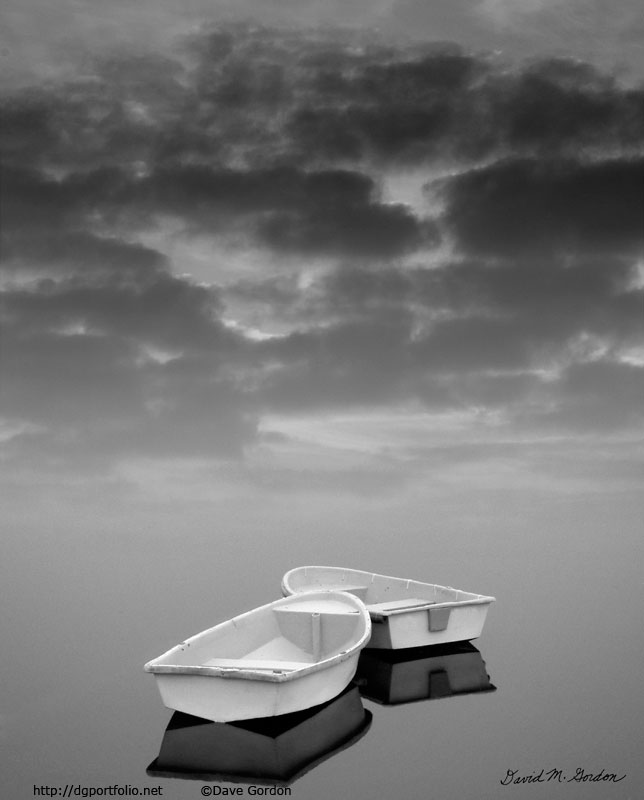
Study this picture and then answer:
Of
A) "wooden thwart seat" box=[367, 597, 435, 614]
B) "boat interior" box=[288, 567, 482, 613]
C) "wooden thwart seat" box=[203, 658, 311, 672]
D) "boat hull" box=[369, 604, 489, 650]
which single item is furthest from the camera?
"boat interior" box=[288, 567, 482, 613]

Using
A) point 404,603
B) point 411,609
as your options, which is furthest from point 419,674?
point 404,603

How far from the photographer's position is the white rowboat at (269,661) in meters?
12.9

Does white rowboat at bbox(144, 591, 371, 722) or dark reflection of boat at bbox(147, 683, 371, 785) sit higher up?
white rowboat at bbox(144, 591, 371, 722)

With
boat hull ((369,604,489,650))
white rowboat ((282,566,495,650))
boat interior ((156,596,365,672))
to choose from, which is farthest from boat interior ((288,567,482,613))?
boat interior ((156,596,365,672))

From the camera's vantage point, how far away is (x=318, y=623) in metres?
17.5

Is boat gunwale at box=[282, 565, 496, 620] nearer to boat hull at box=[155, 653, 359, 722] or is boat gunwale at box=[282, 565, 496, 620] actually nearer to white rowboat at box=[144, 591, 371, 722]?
white rowboat at box=[144, 591, 371, 722]

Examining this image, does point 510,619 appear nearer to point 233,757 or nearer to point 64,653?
point 64,653

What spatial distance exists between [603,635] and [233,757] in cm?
1807

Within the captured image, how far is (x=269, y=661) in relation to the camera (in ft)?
51.6

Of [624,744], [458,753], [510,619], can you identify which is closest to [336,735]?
[458,753]

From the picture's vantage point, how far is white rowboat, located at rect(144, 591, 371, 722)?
1289cm

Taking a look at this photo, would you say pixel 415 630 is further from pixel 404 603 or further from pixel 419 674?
pixel 404 603

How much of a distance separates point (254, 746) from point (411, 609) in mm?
6532

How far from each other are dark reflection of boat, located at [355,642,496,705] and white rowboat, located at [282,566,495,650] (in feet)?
1.55
